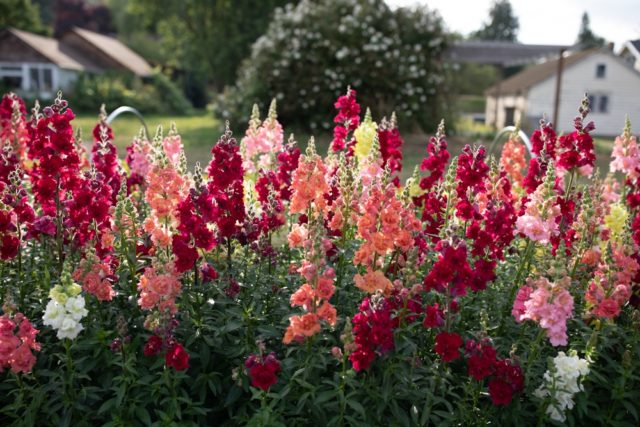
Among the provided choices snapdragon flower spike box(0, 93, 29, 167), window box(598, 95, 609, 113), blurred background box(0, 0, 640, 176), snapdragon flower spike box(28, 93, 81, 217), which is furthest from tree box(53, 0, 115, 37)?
snapdragon flower spike box(28, 93, 81, 217)

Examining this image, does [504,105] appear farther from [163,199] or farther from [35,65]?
[163,199]

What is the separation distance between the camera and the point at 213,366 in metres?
3.56

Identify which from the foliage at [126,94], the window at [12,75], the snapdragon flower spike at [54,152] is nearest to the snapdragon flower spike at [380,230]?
the snapdragon flower spike at [54,152]

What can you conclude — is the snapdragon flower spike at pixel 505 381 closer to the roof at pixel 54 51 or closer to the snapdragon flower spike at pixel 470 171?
the snapdragon flower spike at pixel 470 171

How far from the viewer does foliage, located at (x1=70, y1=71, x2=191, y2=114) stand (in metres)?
32.4

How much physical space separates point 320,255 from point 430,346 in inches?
42.8

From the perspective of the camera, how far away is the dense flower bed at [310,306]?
3008 mm

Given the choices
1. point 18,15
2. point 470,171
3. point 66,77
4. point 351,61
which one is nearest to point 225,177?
point 470,171

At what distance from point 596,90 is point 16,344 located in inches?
1484

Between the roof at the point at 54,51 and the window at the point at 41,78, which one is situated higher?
the roof at the point at 54,51

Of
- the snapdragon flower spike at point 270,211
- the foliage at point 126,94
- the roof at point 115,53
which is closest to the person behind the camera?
the snapdragon flower spike at point 270,211

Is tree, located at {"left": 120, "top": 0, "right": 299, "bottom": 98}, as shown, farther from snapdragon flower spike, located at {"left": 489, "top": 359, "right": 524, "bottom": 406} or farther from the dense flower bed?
snapdragon flower spike, located at {"left": 489, "top": 359, "right": 524, "bottom": 406}

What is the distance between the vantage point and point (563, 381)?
3.19 meters

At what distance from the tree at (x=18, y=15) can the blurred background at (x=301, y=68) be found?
0.33 ft
